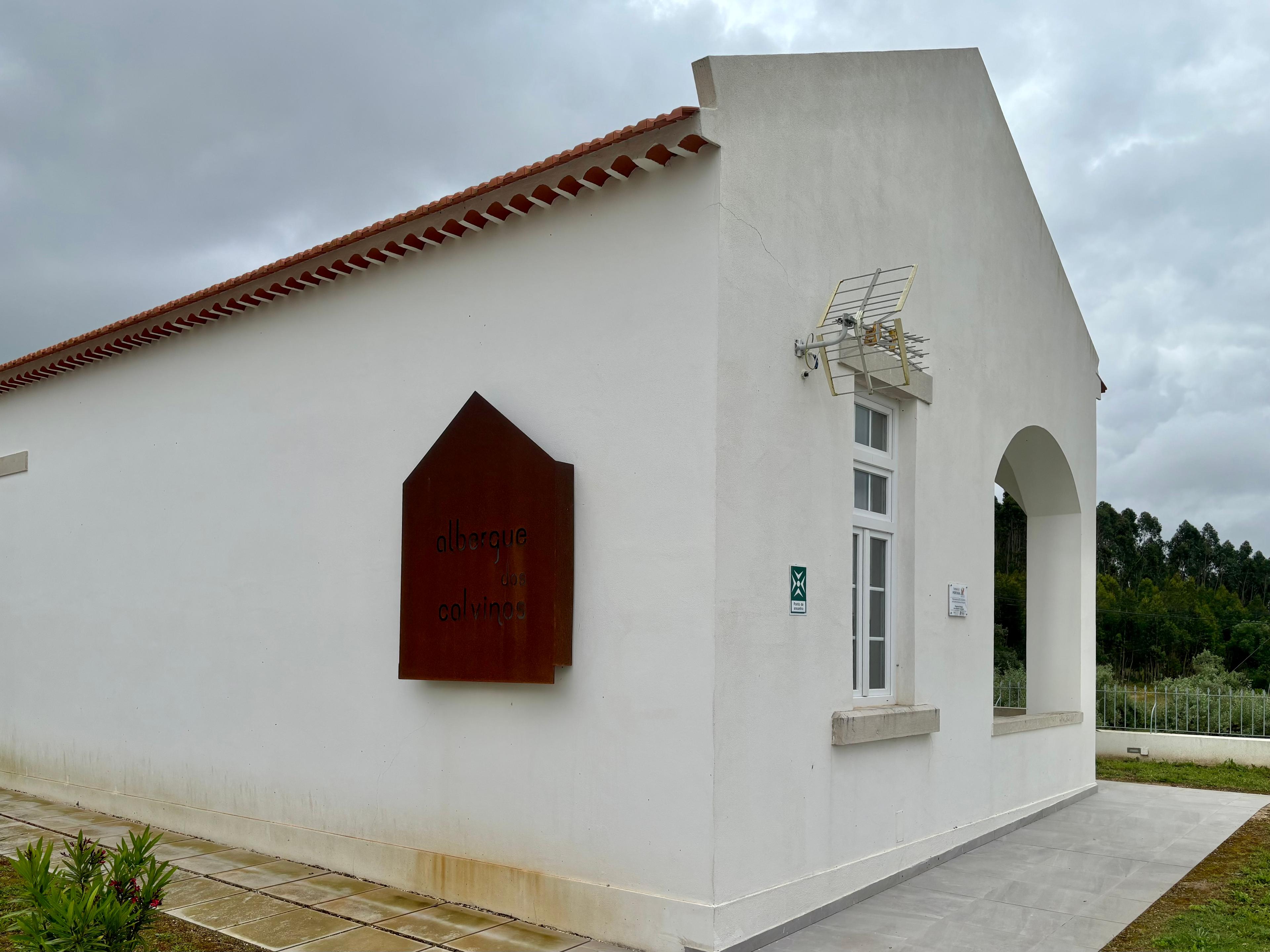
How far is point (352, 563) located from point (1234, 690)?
1681 cm

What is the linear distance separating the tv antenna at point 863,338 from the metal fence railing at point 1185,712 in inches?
383

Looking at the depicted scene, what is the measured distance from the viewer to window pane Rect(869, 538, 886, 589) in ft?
25.8

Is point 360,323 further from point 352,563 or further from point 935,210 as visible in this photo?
point 935,210

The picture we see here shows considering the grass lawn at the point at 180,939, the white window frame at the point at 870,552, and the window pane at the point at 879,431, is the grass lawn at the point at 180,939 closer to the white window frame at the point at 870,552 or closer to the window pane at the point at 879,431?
the white window frame at the point at 870,552

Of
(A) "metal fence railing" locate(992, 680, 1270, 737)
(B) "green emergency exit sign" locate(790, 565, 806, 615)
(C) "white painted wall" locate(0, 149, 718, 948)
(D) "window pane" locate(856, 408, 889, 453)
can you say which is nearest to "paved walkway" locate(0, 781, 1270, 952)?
(C) "white painted wall" locate(0, 149, 718, 948)

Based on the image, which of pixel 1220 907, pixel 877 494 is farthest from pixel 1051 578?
pixel 1220 907

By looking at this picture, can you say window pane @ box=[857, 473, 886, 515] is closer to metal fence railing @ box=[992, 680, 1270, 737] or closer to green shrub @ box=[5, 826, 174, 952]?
green shrub @ box=[5, 826, 174, 952]

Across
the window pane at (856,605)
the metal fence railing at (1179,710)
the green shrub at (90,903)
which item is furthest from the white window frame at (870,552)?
the metal fence railing at (1179,710)

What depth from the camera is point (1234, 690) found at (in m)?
18.6

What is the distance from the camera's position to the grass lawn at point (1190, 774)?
12344 mm

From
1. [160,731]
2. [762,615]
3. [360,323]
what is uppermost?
[360,323]

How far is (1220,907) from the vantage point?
23.0 ft

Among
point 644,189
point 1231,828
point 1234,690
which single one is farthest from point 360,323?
point 1234,690

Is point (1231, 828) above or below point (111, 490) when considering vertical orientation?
below
